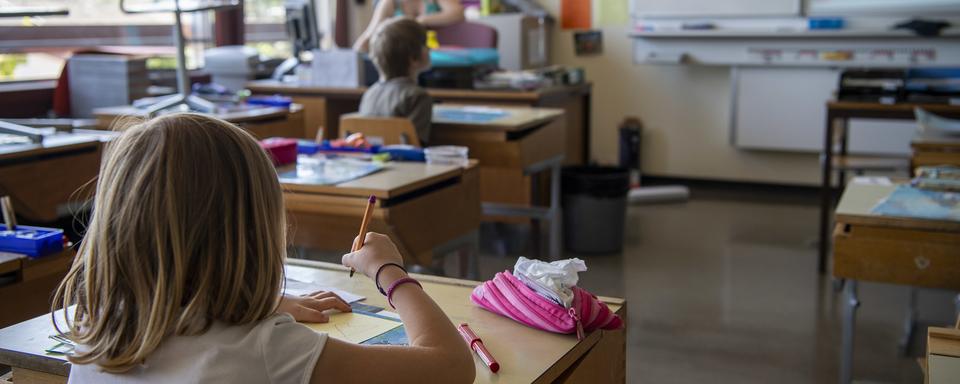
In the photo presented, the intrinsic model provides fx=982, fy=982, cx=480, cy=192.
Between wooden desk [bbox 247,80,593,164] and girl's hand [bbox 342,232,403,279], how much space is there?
11.4ft

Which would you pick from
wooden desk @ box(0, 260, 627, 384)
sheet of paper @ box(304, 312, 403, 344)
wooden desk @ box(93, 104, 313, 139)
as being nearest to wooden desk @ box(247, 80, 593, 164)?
wooden desk @ box(93, 104, 313, 139)

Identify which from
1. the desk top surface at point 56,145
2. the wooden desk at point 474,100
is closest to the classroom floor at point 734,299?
the wooden desk at point 474,100

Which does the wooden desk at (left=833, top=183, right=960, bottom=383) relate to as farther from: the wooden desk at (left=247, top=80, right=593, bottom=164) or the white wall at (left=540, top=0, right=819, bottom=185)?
the white wall at (left=540, top=0, right=819, bottom=185)

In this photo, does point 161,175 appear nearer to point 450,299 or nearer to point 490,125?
point 450,299

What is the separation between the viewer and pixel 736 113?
609cm

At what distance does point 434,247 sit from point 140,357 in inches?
67.6

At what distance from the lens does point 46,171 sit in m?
2.98

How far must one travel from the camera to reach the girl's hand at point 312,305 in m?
1.48

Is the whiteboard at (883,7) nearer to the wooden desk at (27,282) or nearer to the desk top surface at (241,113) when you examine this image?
the desk top surface at (241,113)

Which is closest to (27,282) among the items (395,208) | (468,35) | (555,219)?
(395,208)

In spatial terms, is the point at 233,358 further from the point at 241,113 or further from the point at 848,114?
the point at 848,114

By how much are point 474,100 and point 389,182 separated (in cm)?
244

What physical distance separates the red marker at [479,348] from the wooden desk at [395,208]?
1099 millimetres

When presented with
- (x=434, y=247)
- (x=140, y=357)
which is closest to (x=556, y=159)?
(x=434, y=247)
